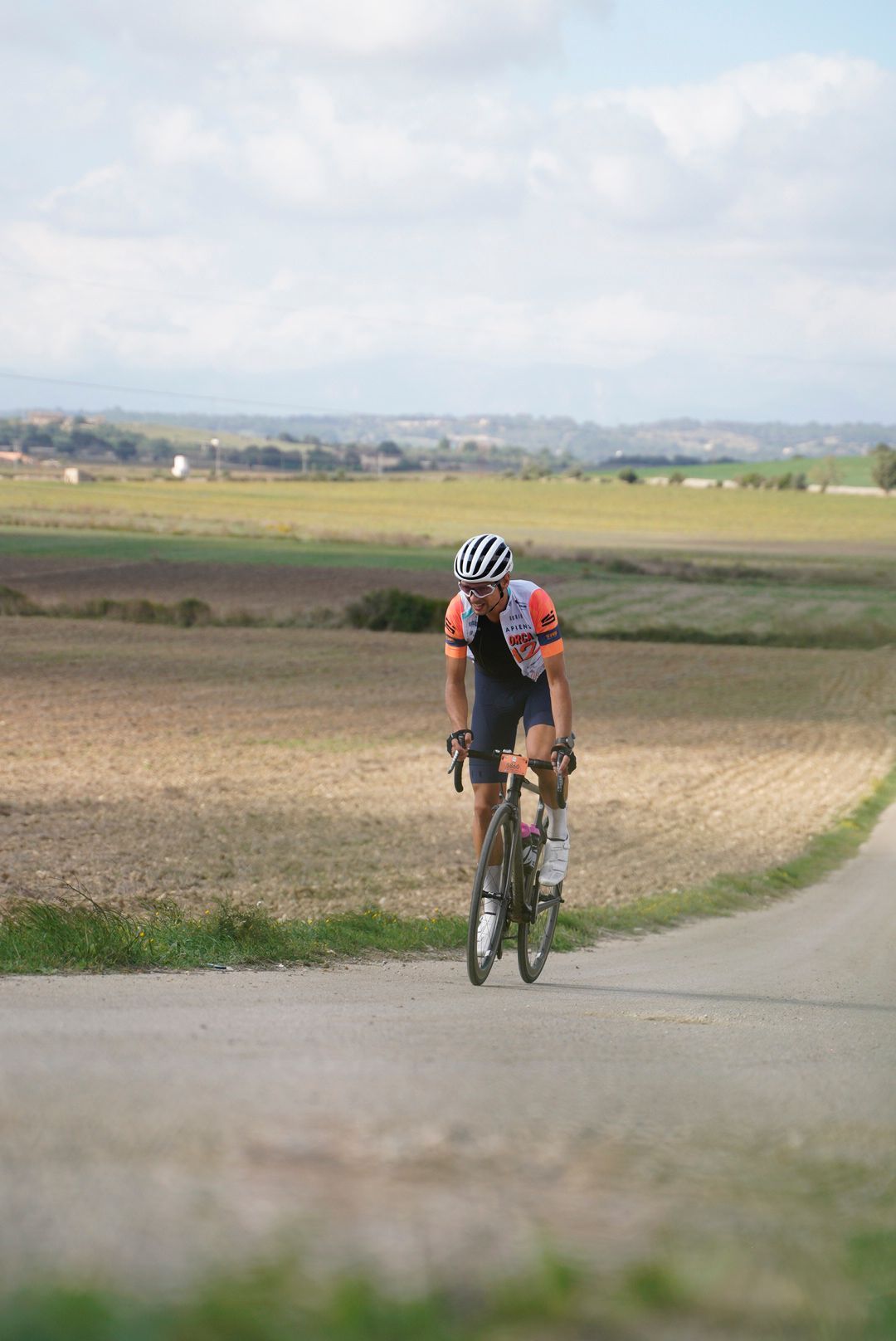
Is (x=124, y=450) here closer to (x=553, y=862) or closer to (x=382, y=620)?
(x=382, y=620)

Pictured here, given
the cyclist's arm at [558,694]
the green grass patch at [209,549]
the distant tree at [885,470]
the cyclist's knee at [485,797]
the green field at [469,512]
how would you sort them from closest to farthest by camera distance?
the cyclist's arm at [558,694]
the cyclist's knee at [485,797]
the green grass patch at [209,549]
the green field at [469,512]
the distant tree at [885,470]

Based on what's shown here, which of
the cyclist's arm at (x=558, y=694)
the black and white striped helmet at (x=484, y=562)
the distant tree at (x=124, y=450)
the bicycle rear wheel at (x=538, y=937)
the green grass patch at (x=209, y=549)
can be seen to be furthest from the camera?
the distant tree at (x=124, y=450)

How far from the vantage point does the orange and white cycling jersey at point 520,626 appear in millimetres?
7844

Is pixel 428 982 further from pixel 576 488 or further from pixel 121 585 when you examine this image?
pixel 576 488

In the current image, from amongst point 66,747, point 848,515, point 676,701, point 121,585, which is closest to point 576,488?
point 848,515

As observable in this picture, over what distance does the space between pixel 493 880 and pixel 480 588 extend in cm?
158

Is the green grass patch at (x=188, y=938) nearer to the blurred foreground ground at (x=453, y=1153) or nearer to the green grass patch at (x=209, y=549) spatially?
the blurred foreground ground at (x=453, y=1153)

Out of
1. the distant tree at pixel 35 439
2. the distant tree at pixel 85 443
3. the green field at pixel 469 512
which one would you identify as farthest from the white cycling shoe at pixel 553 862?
the distant tree at pixel 85 443

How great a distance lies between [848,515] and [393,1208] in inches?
5220

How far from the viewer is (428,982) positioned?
814 centimetres

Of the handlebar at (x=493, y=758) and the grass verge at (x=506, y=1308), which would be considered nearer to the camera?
the grass verge at (x=506, y=1308)

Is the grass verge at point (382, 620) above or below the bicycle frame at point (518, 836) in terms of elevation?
below

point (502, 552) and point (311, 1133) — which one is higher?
point (502, 552)

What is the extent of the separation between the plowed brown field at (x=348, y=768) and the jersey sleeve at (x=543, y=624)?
454 cm
